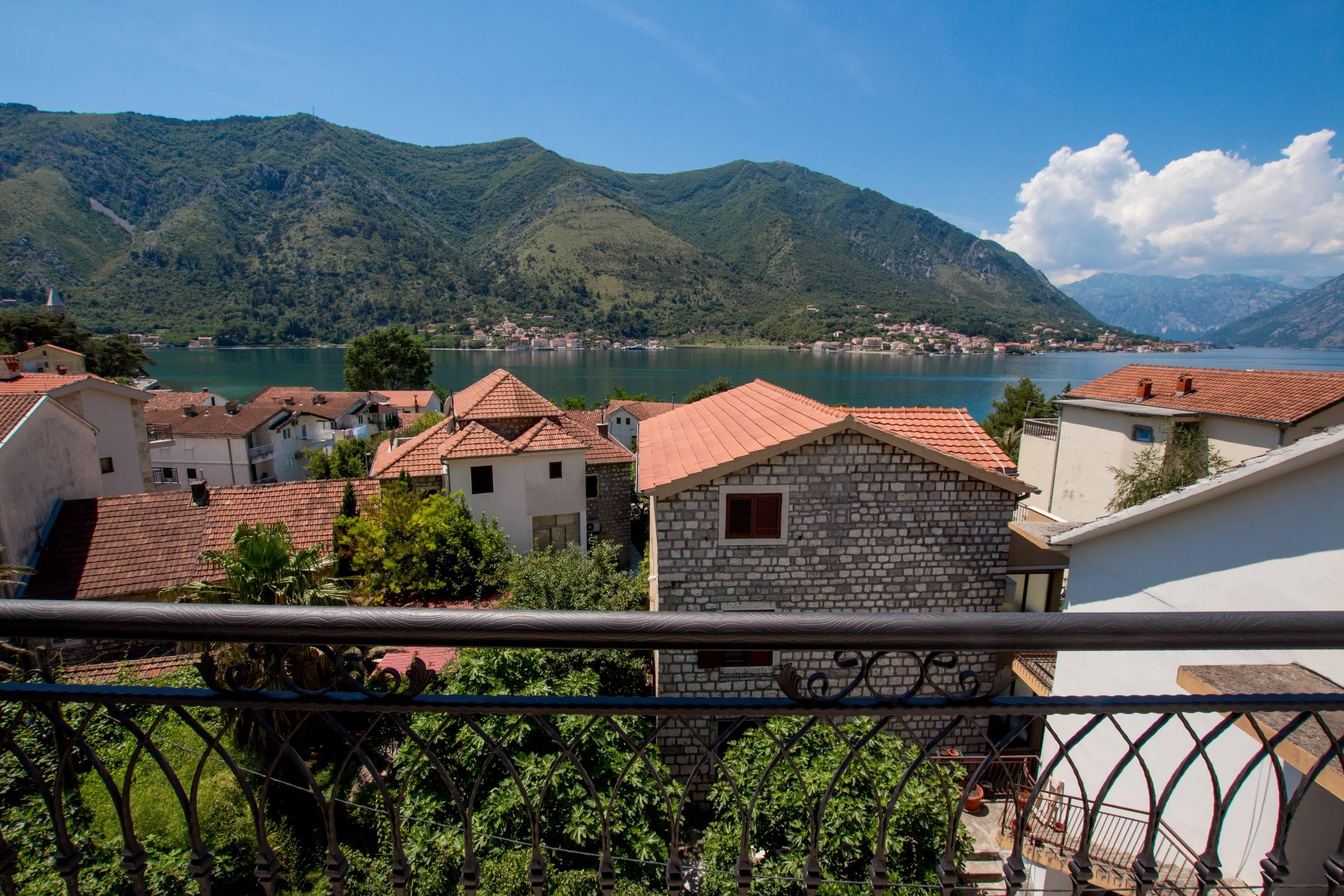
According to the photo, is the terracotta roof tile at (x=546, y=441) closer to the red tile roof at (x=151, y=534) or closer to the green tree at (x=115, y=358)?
the red tile roof at (x=151, y=534)

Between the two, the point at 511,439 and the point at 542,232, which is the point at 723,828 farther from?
the point at 542,232

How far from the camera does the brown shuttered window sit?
33.5ft

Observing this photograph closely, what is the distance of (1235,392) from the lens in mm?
17125

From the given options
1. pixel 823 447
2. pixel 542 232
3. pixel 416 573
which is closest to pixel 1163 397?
pixel 823 447

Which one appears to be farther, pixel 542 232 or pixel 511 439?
pixel 542 232

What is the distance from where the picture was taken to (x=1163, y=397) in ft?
60.7

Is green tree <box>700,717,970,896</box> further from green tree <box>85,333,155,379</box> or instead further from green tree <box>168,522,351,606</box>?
green tree <box>85,333,155,379</box>

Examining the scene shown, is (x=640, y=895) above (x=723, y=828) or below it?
above

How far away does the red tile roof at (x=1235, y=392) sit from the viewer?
1483 centimetres

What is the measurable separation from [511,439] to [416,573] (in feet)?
17.6

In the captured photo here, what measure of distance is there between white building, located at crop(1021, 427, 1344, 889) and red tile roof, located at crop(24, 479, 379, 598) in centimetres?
1604

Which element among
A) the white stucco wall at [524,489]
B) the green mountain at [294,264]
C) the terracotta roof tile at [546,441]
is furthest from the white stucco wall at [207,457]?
the green mountain at [294,264]

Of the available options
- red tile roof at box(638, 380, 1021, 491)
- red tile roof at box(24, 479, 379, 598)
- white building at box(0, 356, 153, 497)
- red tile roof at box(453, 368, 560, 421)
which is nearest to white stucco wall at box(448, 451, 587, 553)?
red tile roof at box(453, 368, 560, 421)

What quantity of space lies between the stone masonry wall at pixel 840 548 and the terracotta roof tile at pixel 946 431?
88 centimetres
